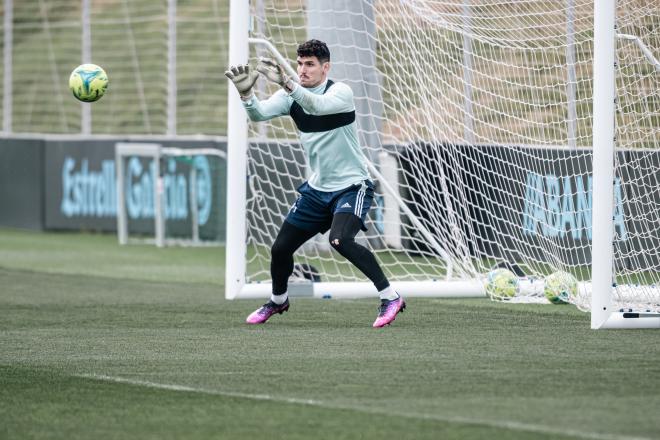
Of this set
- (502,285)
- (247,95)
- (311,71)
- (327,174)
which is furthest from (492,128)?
(247,95)

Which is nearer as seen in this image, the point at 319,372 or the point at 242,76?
the point at 319,372

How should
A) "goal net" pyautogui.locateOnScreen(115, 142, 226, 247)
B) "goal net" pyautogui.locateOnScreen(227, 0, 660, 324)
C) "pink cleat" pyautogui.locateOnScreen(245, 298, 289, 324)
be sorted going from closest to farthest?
"pink cleat" pyautogui.locateOnScreen(245, 298, 289, 324)
"goal net" pyautogui.locateOnScreen(227, 0, 660, 324)
"goal net" pyautogui.locateOnScreen(115, 142, 226, 247)

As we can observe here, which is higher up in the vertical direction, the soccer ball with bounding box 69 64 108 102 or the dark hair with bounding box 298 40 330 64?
the dark hair with bounding box 298 40 330 64

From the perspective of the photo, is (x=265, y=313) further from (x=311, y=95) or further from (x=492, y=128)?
(x=492, y=128)

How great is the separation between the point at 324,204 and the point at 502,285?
7.31 ft

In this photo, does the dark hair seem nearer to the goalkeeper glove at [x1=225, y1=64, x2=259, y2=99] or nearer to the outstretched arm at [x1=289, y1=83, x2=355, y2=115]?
the outstretched arm at [x1=289, y1=83, x2=355, y2=115]

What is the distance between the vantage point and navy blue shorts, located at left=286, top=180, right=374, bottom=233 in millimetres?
8820

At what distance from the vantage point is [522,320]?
9.18 m

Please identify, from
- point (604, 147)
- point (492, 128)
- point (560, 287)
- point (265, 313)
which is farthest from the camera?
point (492, 128)

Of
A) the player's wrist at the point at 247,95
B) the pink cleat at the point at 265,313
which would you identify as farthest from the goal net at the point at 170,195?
the player's wrist at the point at 247,95

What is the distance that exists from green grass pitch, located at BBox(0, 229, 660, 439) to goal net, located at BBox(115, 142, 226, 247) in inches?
267

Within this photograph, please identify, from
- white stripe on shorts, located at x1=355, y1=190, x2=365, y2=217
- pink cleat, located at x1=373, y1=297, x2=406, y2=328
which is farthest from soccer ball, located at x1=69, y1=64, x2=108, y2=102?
pink cleat, located at x1=373, y1=297, x2=406, y2=328

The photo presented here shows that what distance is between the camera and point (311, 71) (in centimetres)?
877

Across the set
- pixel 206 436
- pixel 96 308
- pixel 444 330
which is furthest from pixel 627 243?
pixel 206 436
